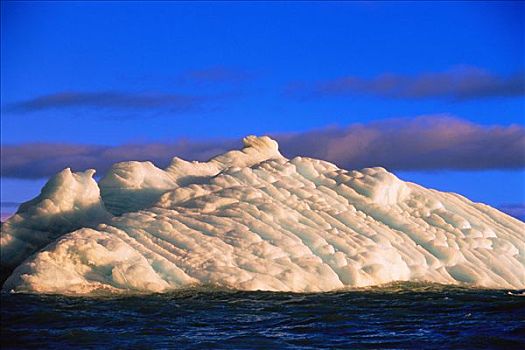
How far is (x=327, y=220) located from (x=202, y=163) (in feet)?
21.5

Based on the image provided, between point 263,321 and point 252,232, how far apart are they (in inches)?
199

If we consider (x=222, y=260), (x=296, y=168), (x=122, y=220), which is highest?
(x=296, y=168)

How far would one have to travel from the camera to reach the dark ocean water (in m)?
14.0

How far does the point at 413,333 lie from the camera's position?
14945mm

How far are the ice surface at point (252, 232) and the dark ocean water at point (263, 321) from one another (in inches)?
34.7

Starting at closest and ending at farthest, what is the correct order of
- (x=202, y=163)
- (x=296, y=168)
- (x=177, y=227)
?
(x=177, y=227)
(x=296, y=168)
(x=202, y=163)

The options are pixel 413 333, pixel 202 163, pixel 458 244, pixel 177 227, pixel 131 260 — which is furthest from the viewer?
pixel 202 163

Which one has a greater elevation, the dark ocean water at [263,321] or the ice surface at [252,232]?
the ice surface at [252,232]

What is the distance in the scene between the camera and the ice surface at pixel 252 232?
18656mm

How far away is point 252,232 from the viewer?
20578 millimetres

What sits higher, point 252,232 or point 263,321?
point 252,232

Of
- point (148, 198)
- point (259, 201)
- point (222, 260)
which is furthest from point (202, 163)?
point (222, 260)

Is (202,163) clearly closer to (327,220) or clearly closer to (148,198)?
(148,198)

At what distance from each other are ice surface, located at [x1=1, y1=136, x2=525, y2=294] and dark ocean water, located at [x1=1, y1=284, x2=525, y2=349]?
882 mm
